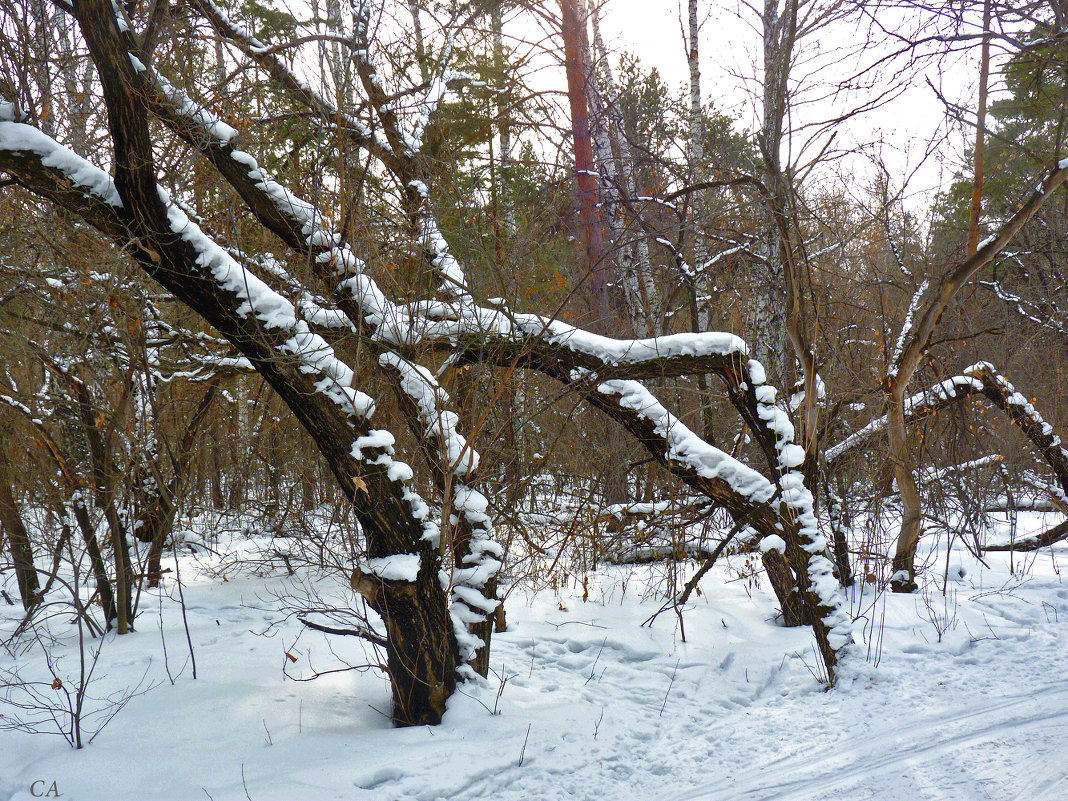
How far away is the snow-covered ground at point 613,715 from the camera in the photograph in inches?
139

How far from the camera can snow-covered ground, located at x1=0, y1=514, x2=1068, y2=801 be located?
11.6 feet

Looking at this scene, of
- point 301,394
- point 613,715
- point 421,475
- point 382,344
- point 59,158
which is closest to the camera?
point 59,158

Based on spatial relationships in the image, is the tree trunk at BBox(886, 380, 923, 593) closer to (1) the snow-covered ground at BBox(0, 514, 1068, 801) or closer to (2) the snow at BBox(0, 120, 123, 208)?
(1) the snow-covered ground at BBox(0, 514, 1068, 801)

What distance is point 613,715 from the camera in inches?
173

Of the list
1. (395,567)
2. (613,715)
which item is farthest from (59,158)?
(613,715)

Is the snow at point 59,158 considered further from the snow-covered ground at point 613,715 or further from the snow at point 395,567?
the snow-covered ground at point 613,715

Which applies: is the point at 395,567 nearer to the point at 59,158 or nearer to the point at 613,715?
the point at 613,715

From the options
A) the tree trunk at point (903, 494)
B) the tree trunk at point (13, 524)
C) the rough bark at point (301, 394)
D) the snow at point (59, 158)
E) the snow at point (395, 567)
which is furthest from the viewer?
the tree trunk at point (903, 494)

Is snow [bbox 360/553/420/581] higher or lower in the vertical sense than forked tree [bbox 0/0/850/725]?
lower

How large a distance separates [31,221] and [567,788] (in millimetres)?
5697

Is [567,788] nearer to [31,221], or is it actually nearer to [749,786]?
[749,786]

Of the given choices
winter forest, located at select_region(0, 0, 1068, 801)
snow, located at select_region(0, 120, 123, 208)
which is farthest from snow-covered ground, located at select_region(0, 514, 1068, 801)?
snow, located at select_region(0, 120, 123, 208)

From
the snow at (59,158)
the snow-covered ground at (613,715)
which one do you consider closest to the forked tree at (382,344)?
the snow at (59,158)

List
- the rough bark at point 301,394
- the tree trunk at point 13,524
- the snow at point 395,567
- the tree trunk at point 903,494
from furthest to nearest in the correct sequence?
the tree trunk at point 903,494 < the tree trunk at point 13,524 < the snow at point 395,567 < the rough bark at point 301,394
